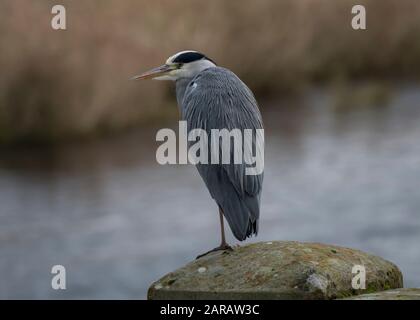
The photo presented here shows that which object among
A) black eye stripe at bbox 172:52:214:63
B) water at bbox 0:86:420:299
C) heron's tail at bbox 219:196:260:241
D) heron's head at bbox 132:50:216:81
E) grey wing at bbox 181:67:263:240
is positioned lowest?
water at bbox 0:86:420:299

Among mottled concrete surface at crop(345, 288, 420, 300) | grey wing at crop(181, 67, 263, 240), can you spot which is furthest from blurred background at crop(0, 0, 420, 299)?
mottled concrete surface at crop(345, 288, 420, 300)

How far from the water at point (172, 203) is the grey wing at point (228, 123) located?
21.3ft

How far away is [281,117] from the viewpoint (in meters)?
20.3

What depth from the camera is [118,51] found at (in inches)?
649

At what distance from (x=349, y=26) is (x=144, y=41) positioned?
6769mm

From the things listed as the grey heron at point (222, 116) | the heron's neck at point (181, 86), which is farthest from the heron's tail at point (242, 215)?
the heron's neck at point (181, 86)

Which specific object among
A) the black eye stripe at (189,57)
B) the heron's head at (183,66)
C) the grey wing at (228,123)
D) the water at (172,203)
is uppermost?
the black eye stripe at (189,57)

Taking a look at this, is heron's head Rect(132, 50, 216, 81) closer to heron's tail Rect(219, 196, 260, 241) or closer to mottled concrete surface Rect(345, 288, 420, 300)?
heron's tail Rect(219, 196, 260, 241)

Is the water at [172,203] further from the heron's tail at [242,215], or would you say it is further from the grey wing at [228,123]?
the heron's tail at [242,215]

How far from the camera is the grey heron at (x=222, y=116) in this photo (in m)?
5.60

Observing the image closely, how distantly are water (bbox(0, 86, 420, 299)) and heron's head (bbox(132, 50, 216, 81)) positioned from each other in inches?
246

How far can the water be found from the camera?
533 inches

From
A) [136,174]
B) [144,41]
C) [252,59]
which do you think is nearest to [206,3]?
[252,59]

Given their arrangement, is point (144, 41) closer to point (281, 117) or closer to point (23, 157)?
point (23, 157)
